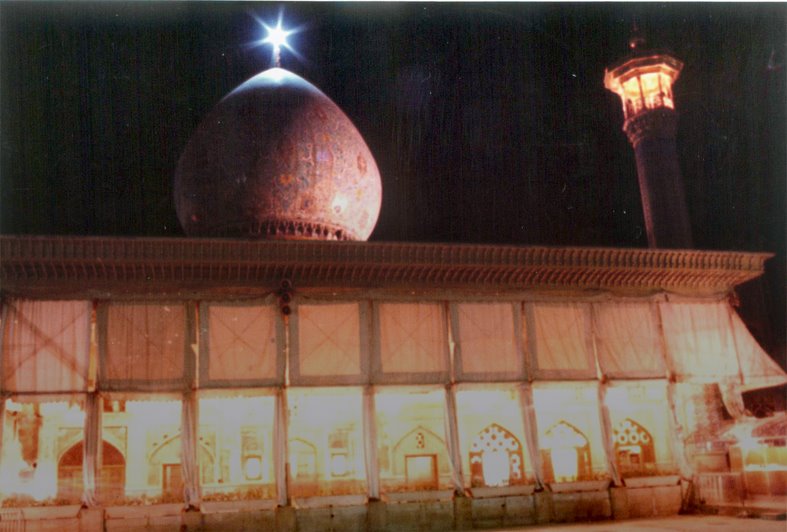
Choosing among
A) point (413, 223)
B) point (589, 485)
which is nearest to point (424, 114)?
point (413, 223)

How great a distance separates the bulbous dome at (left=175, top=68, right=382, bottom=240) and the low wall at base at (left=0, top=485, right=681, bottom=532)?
5118mm

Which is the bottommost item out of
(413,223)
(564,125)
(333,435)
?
(333,435)

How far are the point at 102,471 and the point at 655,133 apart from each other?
1487 cm

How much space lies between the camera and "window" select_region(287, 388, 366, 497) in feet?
50.1

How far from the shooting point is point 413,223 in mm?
21281

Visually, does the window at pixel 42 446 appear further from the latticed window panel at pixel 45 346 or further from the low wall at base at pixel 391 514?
the low wall at base at pixel 391 514

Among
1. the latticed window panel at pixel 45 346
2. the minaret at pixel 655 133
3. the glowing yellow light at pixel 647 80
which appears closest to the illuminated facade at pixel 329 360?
the latticed window panel at pixel 45 346

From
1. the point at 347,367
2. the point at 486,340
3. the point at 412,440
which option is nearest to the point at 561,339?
the point at 486,340

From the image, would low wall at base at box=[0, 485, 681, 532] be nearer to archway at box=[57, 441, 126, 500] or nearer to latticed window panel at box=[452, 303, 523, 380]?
latticed window panel at box=[452, 303, 523, 380]

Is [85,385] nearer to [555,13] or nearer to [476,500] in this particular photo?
[476,500]

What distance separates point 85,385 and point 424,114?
37.8ft

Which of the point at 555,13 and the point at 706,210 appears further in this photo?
the point at 706,210

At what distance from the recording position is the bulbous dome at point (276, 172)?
14758 millimetres

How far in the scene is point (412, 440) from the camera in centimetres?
1606
